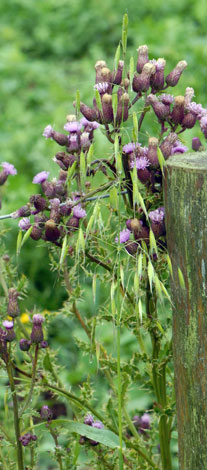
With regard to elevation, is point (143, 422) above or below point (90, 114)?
below

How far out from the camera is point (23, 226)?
5.54 feet

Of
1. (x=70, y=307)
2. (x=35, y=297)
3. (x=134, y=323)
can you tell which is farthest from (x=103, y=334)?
(x=134, y=323)

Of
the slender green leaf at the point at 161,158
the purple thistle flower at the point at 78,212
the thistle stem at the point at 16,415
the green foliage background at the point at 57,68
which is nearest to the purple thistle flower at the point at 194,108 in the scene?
the slender green leaf at the point at 161,158

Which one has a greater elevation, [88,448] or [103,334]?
[103,334]

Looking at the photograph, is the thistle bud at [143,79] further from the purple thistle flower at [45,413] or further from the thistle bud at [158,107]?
the purple thistle flower at [45,413]

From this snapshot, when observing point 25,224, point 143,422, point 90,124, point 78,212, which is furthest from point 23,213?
point 143,422

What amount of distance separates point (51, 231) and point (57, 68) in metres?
4.74

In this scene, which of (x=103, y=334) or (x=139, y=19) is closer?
(x=103, y=334)

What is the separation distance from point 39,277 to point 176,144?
2182mm

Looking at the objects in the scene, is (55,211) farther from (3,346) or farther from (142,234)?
(3,346)

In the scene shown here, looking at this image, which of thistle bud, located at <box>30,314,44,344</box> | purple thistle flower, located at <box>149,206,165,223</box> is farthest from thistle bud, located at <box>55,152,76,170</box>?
thistle bud, located at <box>30,314,44,344</box>

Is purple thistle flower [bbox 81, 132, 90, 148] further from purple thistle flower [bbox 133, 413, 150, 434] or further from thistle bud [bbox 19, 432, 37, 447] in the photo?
purple thistle flower [bbox 133, 413, 150, 434]

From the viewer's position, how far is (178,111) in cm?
164

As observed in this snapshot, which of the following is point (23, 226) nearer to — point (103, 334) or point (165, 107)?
point (165, 107)
